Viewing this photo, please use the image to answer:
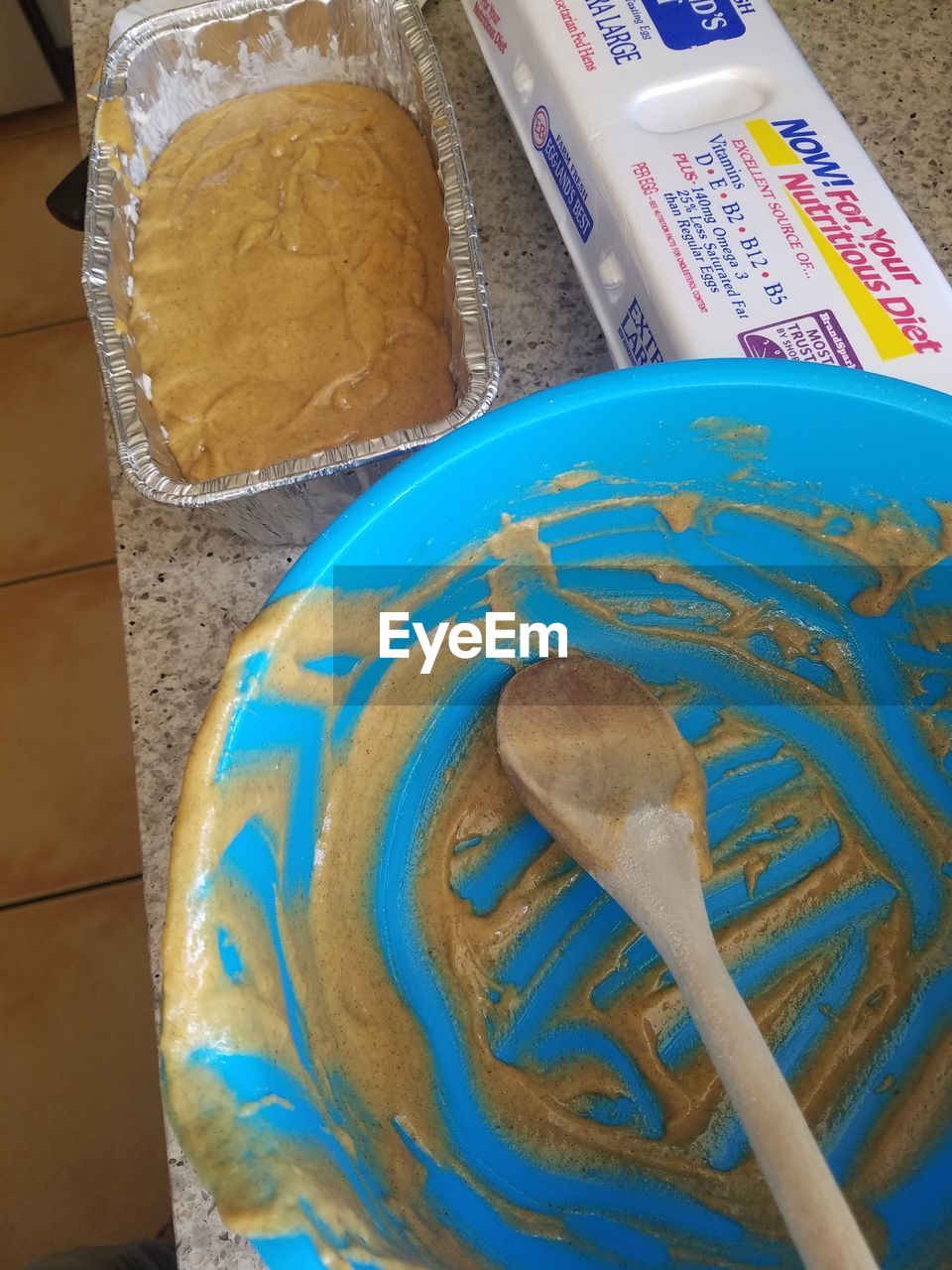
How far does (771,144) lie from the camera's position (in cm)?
79

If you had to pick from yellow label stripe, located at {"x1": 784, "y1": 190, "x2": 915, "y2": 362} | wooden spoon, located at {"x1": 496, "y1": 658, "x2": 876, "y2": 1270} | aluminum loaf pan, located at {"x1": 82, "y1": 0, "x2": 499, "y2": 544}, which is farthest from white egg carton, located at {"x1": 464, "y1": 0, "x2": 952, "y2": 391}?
wooden spoon, located at {"x1": 496, "y1": 658, "x2": 876, "y2": 1270}

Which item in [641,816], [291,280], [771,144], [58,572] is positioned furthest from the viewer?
[58,572]

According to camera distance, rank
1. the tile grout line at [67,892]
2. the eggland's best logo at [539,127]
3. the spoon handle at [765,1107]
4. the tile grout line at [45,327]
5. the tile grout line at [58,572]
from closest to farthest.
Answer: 1. the spoon handle at [765,1107]
2. the eggland's best logo at [539,127]
3. the tile grout line at [67,892]
4. the tile grout line at [58,572]
5. the tile grout line at [45,327]

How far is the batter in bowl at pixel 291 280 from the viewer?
2.83 feet

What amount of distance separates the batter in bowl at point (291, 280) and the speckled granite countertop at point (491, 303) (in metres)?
0.07

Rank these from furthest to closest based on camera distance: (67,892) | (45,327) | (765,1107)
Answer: (45,327) → (67,892) → (765,1107)

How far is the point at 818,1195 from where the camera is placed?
0.52 metres

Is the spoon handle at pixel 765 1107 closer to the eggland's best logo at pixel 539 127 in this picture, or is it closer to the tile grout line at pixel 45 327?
the eggland's best logo at pixel 539 127

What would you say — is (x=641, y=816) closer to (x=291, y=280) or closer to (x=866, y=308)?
(x=866, y=308)

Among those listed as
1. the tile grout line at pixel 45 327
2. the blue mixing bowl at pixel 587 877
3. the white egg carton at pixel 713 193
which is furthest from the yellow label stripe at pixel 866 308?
the tile grout line at pixel 45 327

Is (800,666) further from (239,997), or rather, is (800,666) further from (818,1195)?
(239,997)

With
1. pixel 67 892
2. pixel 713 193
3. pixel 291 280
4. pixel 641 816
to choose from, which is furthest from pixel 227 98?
pixel 67 892

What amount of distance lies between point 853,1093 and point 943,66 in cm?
96

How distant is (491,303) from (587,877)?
0.53 metres
